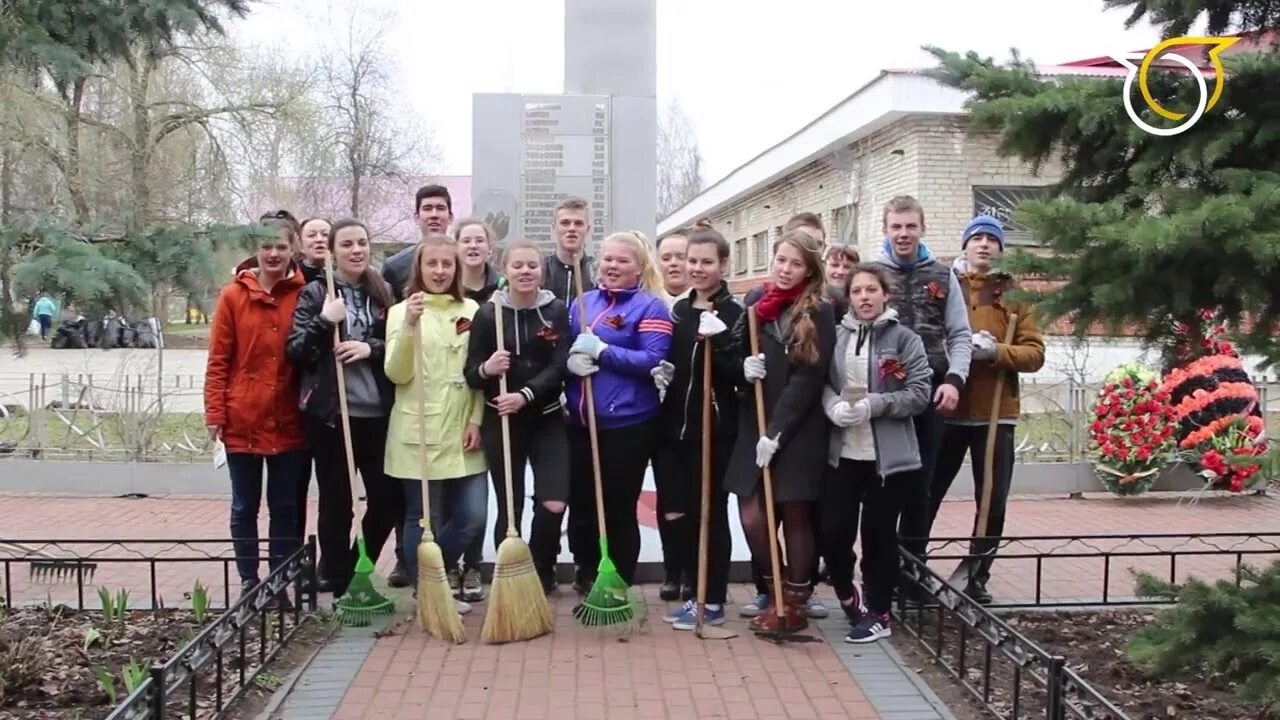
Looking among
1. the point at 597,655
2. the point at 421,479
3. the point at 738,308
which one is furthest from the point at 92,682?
the point at 738,308

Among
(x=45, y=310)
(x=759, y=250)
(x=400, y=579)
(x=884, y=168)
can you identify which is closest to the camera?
(x=45, y=310)

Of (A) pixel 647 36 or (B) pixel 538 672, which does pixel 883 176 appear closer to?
(A) pixel 647 36

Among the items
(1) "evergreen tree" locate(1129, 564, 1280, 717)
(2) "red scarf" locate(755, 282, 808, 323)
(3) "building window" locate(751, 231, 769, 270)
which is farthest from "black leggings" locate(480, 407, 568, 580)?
(3) "building window" locate(751, 231, 769, 270)

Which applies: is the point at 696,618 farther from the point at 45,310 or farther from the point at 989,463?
the point at 45,310

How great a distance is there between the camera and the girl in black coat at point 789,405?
15.5ft

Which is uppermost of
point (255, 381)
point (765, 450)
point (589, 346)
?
point (589, 346)

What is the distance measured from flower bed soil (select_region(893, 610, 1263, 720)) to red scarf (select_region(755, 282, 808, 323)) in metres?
1.47

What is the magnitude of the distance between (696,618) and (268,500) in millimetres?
2108

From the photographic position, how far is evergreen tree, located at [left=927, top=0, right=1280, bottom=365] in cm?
288

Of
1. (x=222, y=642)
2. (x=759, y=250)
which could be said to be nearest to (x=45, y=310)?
(x=222, y=642)

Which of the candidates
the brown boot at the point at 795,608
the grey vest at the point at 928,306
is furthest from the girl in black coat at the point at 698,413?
the grey vest at the point at 928,306

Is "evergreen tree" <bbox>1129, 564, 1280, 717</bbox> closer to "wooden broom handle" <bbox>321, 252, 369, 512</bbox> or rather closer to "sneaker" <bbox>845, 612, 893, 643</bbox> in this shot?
"sneaker" <bbox>845, 612, 893, 643</bbox>

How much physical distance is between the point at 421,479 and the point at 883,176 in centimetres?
1201

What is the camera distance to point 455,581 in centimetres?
566
